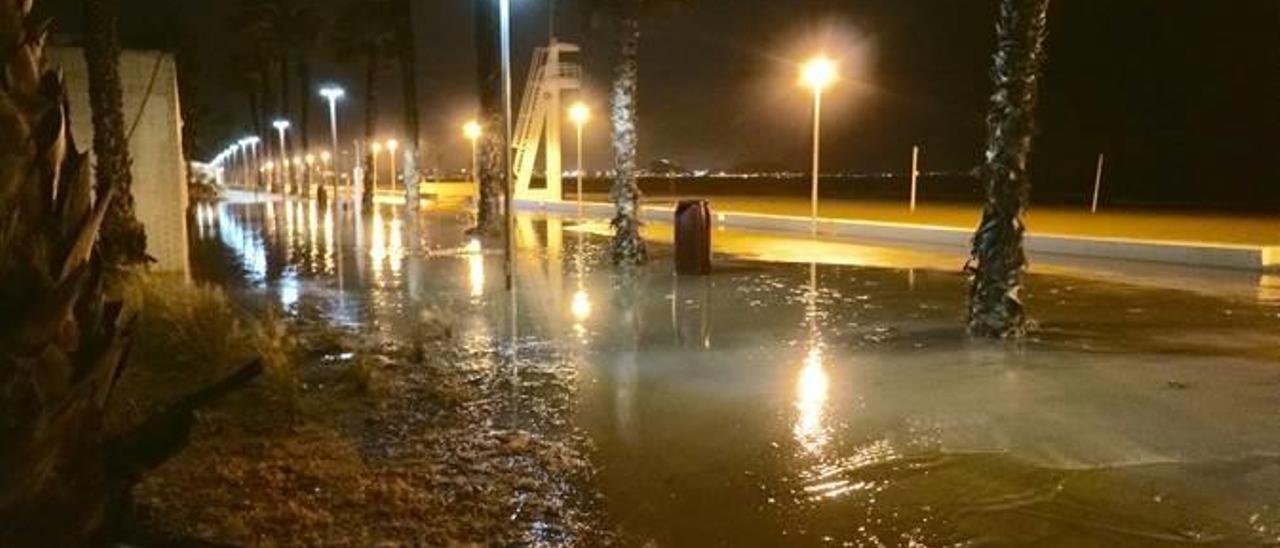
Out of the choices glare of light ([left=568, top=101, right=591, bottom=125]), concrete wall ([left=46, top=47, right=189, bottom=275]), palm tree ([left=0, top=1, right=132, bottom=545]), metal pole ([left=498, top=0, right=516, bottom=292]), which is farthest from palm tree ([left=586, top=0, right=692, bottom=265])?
glare of light ([left=568, top=101, right=591, bottom=125])

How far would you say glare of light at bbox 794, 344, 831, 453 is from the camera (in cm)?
776

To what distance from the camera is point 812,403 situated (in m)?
8.86

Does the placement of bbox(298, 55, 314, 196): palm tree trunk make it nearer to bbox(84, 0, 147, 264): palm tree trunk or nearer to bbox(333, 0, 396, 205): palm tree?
bbox(333, 0, 396, 205): palm tree

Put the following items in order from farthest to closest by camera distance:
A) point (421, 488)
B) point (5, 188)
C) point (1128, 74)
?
point (1128, 74) < point (421, 488) < point (5, 188)

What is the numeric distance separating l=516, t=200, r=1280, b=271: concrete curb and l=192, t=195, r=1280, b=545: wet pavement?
120 inches

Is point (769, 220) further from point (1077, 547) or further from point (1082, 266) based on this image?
point (1077, 547)

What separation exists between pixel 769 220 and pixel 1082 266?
13196 mm

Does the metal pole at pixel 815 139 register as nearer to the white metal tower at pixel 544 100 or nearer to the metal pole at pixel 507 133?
the metal pole at pixel 507 133

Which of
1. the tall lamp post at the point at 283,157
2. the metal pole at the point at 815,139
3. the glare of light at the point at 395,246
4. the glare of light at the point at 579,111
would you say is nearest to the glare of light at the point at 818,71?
the metal pole at the point at 815,139

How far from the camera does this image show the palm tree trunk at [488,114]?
29766 millimetres

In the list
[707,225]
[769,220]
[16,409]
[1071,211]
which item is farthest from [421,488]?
[1071,211]

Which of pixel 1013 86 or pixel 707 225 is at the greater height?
pixel 1013 86

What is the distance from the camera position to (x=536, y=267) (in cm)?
2080

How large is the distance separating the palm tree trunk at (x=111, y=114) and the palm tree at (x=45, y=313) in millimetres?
14612
